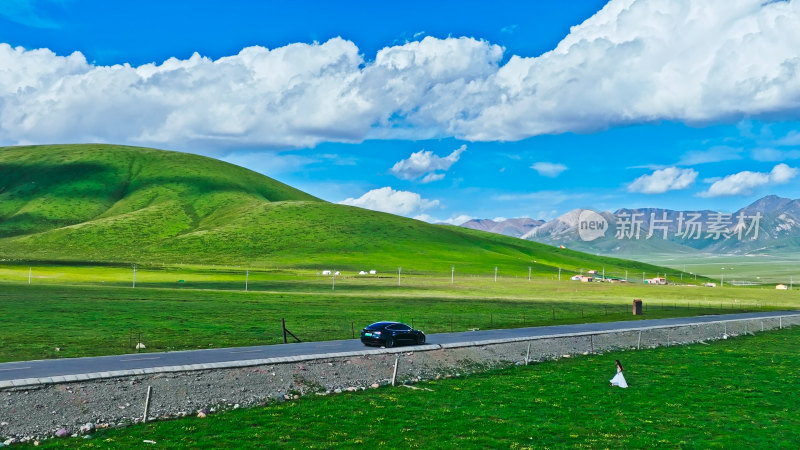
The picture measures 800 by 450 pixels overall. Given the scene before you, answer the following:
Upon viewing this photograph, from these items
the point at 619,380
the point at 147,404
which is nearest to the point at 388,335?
the point at 619,380

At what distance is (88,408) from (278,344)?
2608cm

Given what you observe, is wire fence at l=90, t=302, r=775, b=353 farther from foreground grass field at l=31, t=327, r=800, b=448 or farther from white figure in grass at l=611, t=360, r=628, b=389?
white figure in grass at l=611, t=360, r=628, b=389

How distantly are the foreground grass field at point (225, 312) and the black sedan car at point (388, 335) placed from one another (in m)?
7.68

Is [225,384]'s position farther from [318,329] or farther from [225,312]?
[225,312]

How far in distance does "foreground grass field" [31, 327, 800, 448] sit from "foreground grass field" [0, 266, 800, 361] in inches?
862

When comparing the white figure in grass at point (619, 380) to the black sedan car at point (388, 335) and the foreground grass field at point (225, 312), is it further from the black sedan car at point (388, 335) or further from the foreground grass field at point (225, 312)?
the foreground grass field at point (225, 312)

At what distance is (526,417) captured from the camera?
3225cm

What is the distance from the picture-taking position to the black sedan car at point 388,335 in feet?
174

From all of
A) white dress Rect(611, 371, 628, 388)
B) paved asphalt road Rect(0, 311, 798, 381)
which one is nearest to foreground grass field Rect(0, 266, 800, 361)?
paved asphalt road Rect(0, 311, 798, 381)

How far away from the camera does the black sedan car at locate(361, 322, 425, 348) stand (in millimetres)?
53156

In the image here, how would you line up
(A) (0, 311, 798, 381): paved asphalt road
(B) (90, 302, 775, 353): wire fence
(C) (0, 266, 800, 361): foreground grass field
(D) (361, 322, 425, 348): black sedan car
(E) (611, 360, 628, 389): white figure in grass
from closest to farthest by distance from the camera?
(A) (0, 311, 798, 381): paved asphalt road, (E) (611, 360, 628, 389): white figure in grass, (D) (361, 322, 425, 348): black sedan car, (B) (90, 302, 775, 353): wire fence, (C) (0, 266, 800, 361): foreground grass field

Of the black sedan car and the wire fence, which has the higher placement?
the black sedan car

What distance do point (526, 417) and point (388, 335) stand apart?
22043 mm

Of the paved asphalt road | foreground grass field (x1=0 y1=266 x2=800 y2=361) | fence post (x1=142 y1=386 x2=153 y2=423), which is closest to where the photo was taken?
fence post (x1=142 y1=386 x2=153 y2=423)
